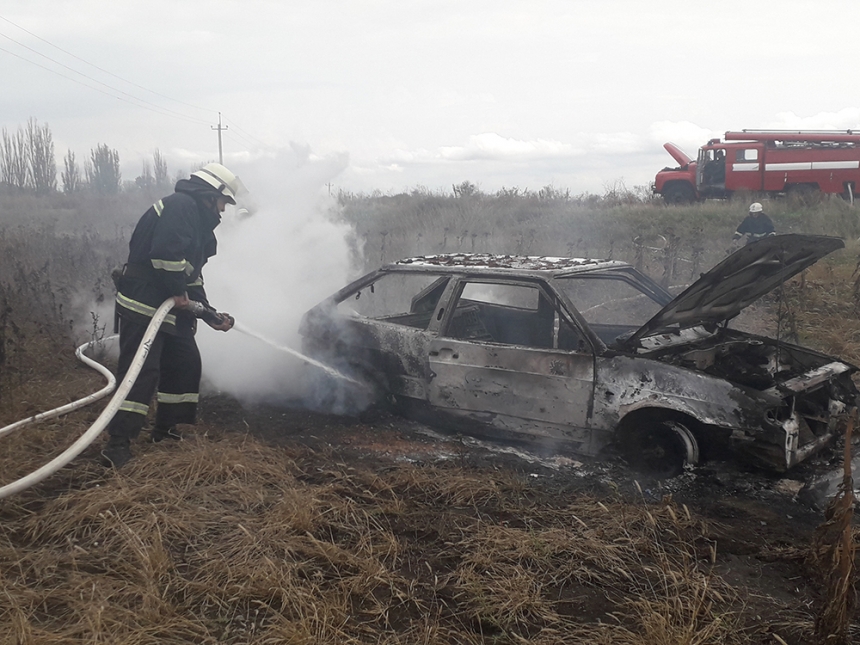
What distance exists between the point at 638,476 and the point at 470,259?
2.13 m

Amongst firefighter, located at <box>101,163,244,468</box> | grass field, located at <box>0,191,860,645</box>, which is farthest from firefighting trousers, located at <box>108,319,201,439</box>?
grass field, located at <box>0,191,860,645</box>

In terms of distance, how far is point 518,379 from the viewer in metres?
4.56

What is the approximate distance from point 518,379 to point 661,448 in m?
0.99

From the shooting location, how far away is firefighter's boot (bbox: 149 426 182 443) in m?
4.84

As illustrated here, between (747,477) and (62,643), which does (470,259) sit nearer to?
(747,477)

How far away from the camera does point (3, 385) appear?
5910 mm

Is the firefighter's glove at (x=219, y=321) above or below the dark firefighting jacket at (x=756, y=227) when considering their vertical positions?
below

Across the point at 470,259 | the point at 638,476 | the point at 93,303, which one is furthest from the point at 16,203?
the point at 638,476

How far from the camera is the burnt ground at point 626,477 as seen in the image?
3.15 m

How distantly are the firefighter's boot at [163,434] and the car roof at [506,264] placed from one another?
6.61ft

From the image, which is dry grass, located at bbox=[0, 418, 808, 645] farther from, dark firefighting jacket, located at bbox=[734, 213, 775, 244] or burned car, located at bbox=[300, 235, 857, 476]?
dark firefighting jacket, located at bbox=[734, 213, 775, 244]

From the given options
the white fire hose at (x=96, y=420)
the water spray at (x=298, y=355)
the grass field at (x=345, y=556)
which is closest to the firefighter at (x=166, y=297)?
the white fire hose at (x=96, y=420)

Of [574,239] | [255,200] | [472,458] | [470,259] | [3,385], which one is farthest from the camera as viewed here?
[574,239]

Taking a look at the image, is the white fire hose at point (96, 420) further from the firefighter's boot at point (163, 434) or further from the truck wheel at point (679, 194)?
the truck wheel at point (679, 194)
